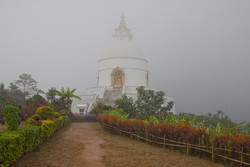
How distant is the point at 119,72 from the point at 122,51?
140 inches

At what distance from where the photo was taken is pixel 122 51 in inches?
1610

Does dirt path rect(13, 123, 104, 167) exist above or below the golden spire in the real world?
below

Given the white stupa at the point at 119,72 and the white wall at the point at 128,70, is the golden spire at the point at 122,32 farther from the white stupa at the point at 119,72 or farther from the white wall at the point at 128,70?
the white wall at the point at 128,70

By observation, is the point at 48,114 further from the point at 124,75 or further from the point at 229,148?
the point at 124,75

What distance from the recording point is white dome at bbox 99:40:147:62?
40647mm

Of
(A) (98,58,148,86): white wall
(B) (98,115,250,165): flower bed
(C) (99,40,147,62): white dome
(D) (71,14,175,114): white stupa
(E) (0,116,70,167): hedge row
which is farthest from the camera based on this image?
(C) (99,40,147,62): white dome

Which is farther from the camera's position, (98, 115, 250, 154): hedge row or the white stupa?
the white stupa

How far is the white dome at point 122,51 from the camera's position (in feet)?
133

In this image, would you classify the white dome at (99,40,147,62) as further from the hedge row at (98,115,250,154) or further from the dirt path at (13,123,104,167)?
the dirt path at (13,123,104,167)

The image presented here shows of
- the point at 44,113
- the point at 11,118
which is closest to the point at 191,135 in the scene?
the point at 11,118

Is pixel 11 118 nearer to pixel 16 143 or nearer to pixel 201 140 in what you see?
pixel 16 143

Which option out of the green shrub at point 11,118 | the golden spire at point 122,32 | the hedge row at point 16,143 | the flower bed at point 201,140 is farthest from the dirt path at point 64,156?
the golden spire at point 122,32

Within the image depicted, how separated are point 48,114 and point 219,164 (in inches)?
499

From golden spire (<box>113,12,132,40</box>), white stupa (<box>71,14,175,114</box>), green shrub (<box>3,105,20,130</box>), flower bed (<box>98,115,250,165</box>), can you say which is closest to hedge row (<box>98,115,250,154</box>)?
flower bed (<box>98,115,250,165</box>)
